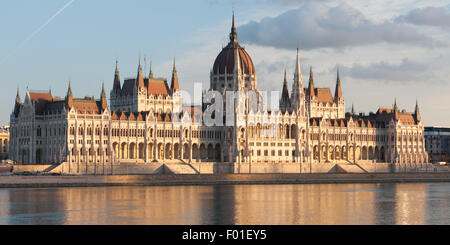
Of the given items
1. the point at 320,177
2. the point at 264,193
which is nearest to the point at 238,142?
the point at 320,177

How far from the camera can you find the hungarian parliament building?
130375 mm

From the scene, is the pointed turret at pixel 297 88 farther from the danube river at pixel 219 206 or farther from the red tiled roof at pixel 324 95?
the danube river at pixel 219 206

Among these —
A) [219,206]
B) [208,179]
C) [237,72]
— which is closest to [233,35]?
[237,72]

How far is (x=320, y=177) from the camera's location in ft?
433

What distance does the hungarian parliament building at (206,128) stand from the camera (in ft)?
428

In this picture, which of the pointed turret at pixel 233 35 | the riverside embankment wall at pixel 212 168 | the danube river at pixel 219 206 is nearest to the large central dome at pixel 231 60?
the pointed turret at pixel 233 35

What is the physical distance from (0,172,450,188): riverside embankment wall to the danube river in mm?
4247

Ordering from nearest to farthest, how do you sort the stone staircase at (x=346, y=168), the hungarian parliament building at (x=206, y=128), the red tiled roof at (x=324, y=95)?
the hungarian parliament building at (x=206, y=128), the stone staircase at (x=346, y=168), the red tiled roof at (x=324, y=95)

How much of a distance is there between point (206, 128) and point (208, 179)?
81.8ft

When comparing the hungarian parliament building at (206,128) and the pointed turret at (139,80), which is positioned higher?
the pointed turret at (139,80)

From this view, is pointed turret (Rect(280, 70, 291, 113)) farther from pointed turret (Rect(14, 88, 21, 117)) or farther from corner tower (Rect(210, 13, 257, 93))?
pointed turret (Rect(14, 88, 21, 117))

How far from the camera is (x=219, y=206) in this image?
80125 mm

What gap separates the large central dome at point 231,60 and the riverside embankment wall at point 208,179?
31.0 metres
